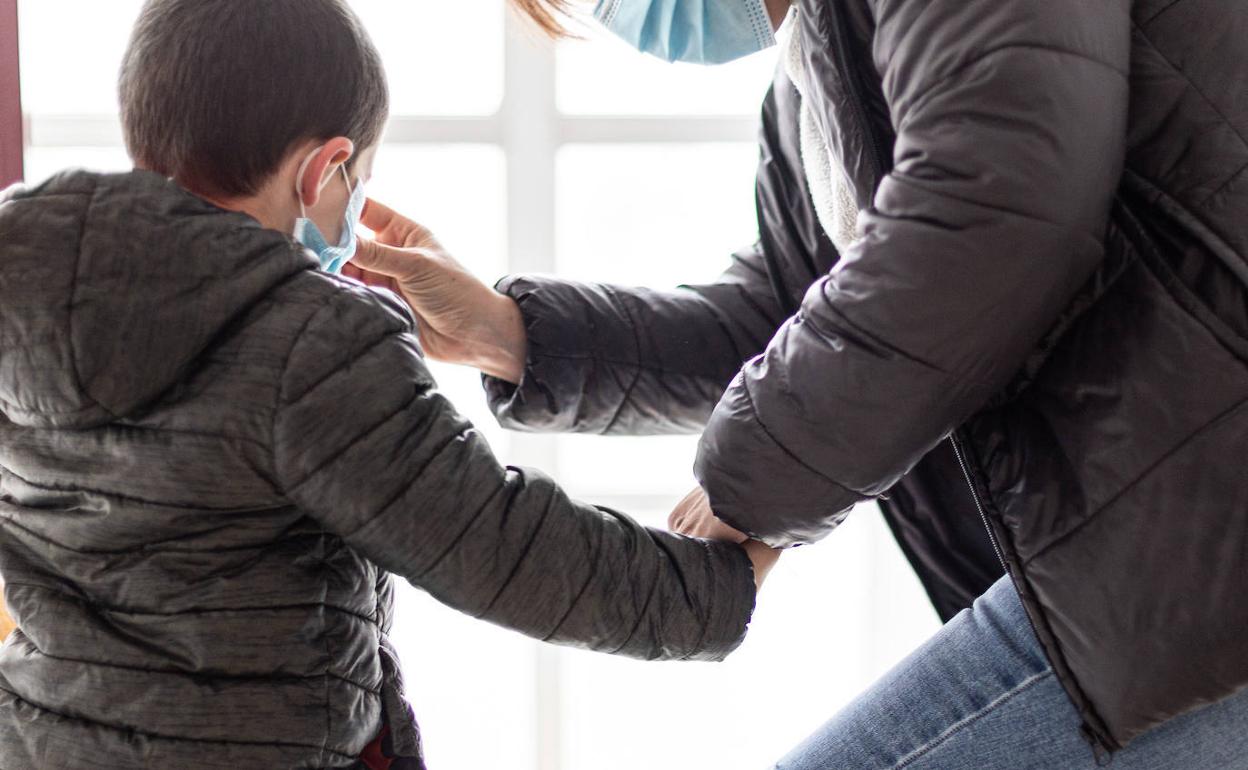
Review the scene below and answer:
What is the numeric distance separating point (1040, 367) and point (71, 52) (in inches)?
56.3

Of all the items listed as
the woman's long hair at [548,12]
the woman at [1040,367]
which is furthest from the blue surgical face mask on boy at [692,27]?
the woman at [1040,367]

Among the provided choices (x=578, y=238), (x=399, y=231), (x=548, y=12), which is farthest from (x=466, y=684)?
(x=548, y=12)

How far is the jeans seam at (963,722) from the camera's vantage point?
96 centimetres

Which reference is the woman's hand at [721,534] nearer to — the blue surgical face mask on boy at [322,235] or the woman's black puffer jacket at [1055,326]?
the woman's black puffer jacket at [1055,326]

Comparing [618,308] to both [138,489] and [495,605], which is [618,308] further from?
[138,489]

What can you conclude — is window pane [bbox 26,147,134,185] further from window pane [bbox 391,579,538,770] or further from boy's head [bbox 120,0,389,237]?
boy's head [bbox 120,0,389,237]

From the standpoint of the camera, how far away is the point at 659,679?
77.8 inches

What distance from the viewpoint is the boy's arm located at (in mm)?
846

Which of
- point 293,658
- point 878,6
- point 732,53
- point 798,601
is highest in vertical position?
point 878,6

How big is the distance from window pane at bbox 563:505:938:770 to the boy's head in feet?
3.89

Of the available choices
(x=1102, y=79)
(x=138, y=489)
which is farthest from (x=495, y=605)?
(x=1102, y=79)

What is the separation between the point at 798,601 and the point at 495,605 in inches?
44.1

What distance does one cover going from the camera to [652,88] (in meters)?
1.77

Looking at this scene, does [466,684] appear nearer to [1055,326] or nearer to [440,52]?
[440,52]
